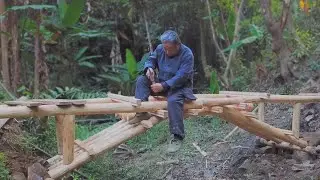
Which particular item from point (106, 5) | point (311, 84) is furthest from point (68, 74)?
point (311, 84)

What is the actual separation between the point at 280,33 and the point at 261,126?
306cm

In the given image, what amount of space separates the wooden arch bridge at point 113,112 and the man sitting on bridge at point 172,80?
11 cm

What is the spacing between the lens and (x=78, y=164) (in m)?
4.80

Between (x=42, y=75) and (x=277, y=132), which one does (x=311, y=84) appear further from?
(x=42, y=75)

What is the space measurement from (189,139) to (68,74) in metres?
3.70

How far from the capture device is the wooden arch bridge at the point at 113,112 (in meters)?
4.15

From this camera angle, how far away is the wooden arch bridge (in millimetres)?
4148

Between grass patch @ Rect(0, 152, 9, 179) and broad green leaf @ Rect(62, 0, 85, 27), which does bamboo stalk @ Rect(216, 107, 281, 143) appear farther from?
broad green leaf @ Rect(62, 0, 85, 27)

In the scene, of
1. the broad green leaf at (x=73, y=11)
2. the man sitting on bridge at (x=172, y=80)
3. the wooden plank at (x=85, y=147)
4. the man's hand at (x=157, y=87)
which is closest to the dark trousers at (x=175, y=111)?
the man sitting on bridge at (x=172, y=80)

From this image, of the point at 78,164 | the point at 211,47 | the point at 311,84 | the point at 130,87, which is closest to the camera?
the point at 78,164

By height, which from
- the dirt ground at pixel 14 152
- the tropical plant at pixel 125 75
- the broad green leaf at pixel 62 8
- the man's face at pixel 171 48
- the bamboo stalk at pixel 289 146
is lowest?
the bamboo stalk at pixel 289 146

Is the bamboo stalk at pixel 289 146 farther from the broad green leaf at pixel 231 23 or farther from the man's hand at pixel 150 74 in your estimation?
the broad green leaf at pixel 231 23

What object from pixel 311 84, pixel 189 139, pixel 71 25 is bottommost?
pixel 189 139

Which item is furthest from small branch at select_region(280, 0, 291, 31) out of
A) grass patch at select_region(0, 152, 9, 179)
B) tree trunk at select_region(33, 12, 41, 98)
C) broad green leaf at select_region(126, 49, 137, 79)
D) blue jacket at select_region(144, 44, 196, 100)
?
grass patch at select_region(0, 152, 9, 179)
